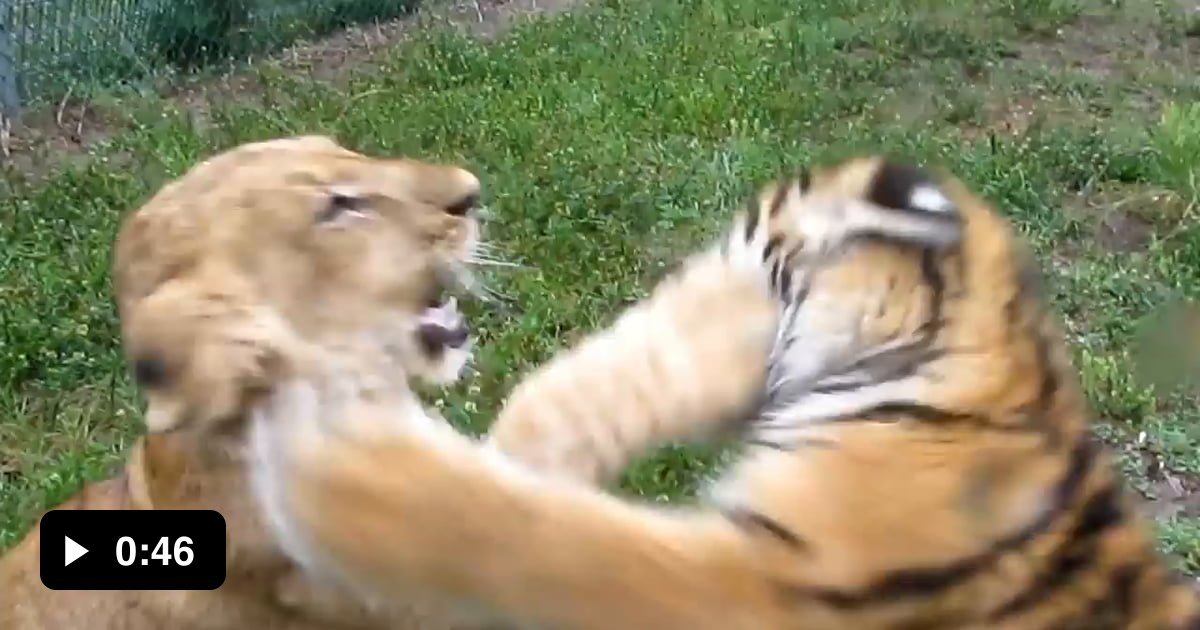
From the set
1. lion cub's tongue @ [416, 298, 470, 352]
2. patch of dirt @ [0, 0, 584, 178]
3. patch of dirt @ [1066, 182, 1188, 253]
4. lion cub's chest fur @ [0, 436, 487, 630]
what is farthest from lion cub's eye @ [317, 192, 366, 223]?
patch of dirt @ [0, 0, 584, 178]

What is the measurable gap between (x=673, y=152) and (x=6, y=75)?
194 cm

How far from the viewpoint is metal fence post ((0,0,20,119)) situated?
4570 mm

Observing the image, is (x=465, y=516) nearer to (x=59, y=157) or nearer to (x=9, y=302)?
(x=9, y=302)

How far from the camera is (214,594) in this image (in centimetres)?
160

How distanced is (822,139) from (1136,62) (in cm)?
173

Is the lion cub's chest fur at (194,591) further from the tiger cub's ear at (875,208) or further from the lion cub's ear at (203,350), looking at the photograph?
the tiger cub's ear at (875,208)

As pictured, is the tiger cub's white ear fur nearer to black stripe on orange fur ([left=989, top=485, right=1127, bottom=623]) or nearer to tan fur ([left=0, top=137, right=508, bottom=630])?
black stripe on orange fur ([left=989, top=485, right=1127, bottom=623])

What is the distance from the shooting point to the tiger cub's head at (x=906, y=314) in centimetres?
104

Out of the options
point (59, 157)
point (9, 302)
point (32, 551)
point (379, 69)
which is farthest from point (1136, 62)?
point (32, 551)
